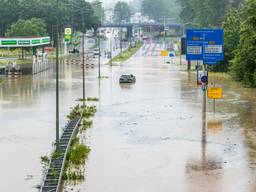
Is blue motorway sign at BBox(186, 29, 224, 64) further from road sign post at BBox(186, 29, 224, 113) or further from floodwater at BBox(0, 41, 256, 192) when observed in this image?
floodwater at BBox(0, 41, 256, 192)

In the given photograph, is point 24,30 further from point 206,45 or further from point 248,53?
point 206,45

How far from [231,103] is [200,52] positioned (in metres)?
6.86

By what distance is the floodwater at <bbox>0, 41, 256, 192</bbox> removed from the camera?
2181cm

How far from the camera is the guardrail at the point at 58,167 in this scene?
20031 mm

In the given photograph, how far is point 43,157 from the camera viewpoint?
990 inches

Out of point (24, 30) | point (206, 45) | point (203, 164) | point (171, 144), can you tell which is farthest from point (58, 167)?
point (24, 30)

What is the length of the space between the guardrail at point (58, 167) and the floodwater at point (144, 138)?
0.65 m

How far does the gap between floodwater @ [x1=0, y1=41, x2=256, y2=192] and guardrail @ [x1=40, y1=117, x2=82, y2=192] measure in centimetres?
65

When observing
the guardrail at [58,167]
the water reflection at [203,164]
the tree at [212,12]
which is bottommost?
the water reflection at [203,164]

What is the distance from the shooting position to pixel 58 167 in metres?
22.5

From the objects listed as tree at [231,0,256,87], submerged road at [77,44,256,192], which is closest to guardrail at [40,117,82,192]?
submerged road at [77,44,256,192]

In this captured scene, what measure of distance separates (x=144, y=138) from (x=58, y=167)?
806 centimetres

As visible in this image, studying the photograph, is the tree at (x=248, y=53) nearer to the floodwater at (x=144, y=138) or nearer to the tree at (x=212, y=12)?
the floodwater at (x=144, y=138)

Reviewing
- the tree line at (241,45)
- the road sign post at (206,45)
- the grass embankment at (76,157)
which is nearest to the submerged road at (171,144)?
the grass embankment at (76,157)
